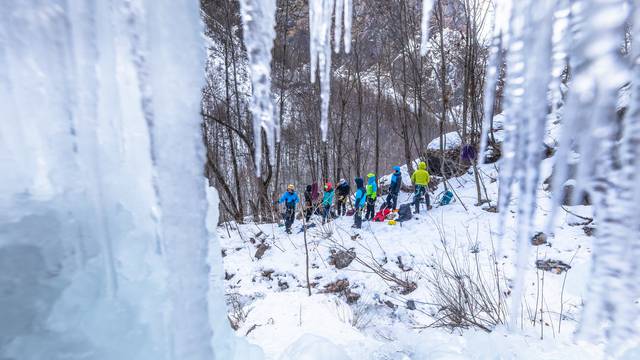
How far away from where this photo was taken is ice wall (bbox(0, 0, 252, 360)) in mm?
937

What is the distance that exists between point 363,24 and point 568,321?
885 cm

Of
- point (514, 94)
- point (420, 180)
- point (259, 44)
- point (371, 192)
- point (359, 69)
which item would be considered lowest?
point (371, 192)

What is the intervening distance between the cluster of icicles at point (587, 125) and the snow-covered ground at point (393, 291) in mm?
631

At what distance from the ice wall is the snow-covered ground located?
44.2 inches

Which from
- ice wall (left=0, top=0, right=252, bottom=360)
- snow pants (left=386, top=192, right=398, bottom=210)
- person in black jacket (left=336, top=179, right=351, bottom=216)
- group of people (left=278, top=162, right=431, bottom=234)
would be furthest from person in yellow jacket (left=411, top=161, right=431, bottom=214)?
ice wall (left=0, top=0, right=252, bottom=360)

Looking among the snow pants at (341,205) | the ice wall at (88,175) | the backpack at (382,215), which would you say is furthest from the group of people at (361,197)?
the ice wall at (88,175)

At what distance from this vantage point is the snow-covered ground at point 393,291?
247cm

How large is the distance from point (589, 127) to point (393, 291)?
4439mm

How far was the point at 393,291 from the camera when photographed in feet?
15.5

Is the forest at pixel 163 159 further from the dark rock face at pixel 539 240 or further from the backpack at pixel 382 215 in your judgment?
the backpack at pixel 382 215

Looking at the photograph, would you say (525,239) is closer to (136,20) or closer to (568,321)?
(136,20)

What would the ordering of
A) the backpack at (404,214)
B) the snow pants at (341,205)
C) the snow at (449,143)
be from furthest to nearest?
the snow at (449,143), the snow pants at (341,205), the backpack at (404,214)

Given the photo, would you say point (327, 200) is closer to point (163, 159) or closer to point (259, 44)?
point (259, 44)

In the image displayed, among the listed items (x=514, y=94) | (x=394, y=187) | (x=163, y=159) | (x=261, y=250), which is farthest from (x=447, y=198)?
(x=163, y=159)
